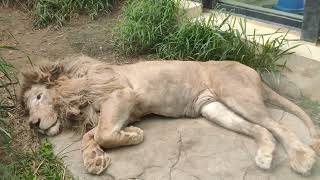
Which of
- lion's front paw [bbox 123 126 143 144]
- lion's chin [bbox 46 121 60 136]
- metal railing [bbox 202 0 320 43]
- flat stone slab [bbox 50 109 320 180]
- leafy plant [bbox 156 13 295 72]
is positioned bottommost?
flat stone slab [bbox 50 109 320 180]

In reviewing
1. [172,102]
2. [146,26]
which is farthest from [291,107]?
[146,26]

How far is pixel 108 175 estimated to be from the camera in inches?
147

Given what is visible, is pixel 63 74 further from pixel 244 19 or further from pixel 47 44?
pixel 244 19

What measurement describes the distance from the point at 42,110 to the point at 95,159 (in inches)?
31.0

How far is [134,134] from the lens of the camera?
3.99m

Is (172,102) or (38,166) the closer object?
(38,166)

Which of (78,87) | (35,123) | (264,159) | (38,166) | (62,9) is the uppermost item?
(62,9)

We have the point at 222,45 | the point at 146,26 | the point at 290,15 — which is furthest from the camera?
the point at 146,26

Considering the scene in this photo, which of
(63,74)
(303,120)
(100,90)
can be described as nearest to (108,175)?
(100,90)

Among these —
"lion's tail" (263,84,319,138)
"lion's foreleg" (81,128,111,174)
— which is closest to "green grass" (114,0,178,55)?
"lion's tail" (263,84,319,138)

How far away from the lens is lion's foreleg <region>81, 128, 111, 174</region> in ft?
12.4

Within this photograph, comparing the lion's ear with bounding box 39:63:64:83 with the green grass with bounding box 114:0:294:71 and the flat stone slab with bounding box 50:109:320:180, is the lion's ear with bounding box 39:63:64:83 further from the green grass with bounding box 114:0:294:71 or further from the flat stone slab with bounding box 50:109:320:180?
the green grass with bounding box 114:0:294:71

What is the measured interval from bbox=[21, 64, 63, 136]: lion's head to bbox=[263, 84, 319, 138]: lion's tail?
1884mm

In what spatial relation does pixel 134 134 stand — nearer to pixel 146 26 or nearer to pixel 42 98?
pixel 42 98
